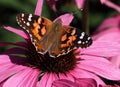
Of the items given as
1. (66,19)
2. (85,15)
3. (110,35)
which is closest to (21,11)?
(110,35)

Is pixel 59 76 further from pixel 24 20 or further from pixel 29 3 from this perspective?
pixel 29 3

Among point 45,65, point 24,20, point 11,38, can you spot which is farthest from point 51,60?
point 11,38

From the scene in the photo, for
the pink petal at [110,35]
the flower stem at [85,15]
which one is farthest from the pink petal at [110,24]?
the flower stem at [85,15]

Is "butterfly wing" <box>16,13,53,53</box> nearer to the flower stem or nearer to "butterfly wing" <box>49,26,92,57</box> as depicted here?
"butterfly wing" <box>49,26,92,57</box>

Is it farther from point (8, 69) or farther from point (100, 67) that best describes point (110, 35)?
point (8, 69)

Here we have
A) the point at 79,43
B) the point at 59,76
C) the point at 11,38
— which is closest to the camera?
the point at 79,43

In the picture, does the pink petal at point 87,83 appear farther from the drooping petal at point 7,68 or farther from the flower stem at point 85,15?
the flower stem at point 85,15

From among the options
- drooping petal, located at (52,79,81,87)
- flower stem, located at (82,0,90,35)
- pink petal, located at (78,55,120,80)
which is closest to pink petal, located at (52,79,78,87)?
drooping petal, located at (52,79,81,87)
